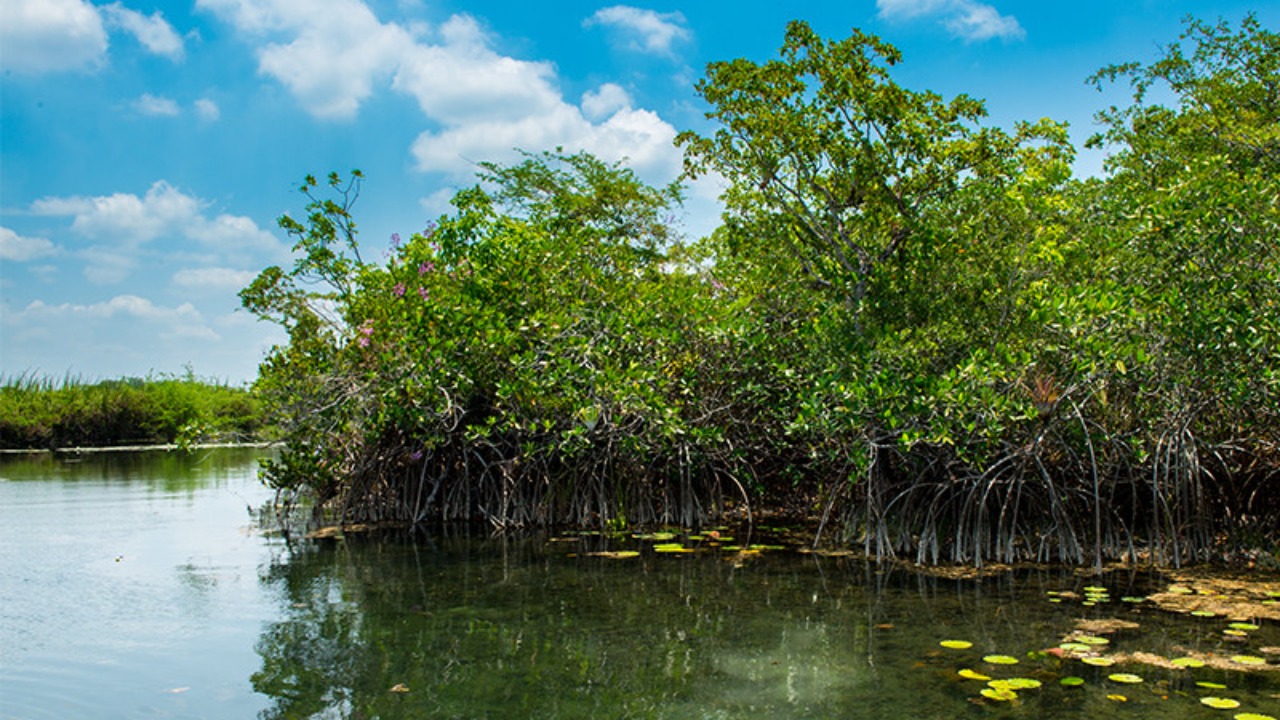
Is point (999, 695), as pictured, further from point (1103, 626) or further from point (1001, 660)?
point (1103, 626)

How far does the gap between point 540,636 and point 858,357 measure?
146 inches

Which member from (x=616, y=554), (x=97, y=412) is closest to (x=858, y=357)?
(x=616, y=554)

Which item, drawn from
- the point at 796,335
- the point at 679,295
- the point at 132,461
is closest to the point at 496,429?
the point at 679,295

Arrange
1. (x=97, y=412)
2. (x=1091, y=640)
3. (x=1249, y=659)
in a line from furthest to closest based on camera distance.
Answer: (x=97, y=412), (x=1091, y=640), (x=1249, y=659)

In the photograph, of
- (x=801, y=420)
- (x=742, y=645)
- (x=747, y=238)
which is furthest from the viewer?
(x=747, y=238)

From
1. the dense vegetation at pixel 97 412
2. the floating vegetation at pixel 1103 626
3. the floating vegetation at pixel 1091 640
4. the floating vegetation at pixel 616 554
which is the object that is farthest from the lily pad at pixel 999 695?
the dense vegetation at pixel 97 412

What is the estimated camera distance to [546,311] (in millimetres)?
10078

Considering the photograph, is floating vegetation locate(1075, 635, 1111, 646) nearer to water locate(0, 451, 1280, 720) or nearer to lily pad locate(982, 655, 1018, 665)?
water locate(0, 451, 1280, 720)

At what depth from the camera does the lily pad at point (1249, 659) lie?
15.1 feet

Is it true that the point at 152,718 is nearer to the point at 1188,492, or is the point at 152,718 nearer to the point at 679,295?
the point at 679,295

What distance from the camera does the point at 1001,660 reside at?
4758 mm

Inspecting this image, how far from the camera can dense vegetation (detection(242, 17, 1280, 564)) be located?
7.00 metres

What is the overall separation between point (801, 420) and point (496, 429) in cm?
357

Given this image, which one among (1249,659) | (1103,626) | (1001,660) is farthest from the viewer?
(1103,626)
